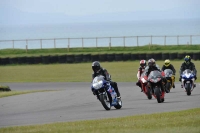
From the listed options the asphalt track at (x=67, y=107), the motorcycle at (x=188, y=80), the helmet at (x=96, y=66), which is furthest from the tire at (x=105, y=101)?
the motorcycle at (x=188, y=80)

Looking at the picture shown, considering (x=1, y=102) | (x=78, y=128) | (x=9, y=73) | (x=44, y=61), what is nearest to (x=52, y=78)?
(x=9, y=73)

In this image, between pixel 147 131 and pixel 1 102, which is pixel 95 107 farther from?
pixel 147 131

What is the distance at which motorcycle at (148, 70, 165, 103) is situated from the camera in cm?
2086

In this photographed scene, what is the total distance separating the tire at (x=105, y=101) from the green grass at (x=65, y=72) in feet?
60.2

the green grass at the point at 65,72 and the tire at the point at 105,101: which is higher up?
the tire at the point at 105,101

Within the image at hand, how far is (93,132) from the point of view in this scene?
12672 mm

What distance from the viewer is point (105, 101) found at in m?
18.6

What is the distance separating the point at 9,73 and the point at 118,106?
91.0 feet

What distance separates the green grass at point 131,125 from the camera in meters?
12.7

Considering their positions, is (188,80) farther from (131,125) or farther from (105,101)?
(131,125)

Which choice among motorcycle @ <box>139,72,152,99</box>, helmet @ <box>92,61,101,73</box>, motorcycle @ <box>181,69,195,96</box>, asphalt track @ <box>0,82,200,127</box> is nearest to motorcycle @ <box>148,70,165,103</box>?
asphalt track @ <box>0,82,200,127</box>

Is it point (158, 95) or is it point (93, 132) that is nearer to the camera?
point (93, 132)

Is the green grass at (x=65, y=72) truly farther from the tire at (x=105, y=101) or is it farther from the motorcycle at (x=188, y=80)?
the tire at (x=105, y=101)

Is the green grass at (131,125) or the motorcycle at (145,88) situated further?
the motorcycle at (145,88)
